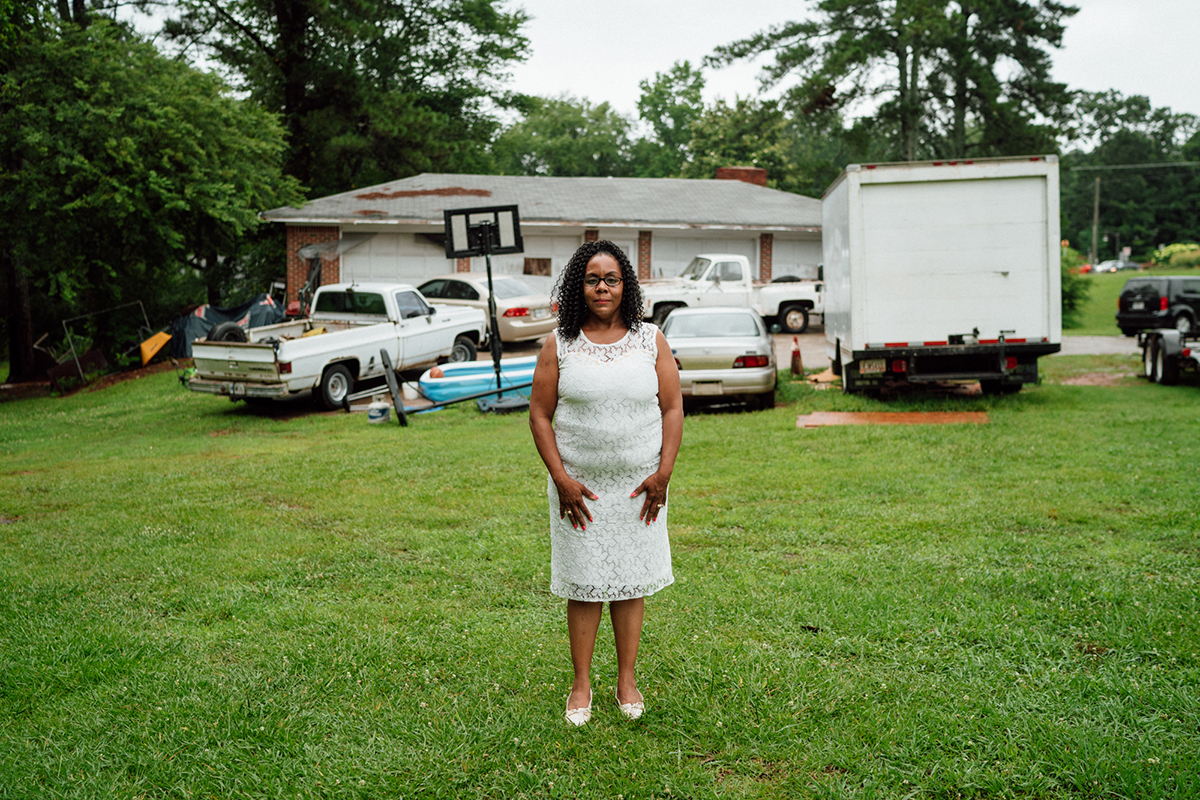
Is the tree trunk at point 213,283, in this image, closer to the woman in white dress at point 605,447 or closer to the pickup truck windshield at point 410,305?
the pickup truck windshield at point 410,305

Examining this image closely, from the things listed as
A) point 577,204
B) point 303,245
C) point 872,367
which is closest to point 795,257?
point 577,204

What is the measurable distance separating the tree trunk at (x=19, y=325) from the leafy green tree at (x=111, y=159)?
4.86 ft

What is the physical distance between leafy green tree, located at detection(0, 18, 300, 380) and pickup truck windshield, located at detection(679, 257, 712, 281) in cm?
955

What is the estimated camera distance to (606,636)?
461 centimetres

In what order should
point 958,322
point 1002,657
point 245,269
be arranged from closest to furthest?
point 1002,657 < point 958,322 < point 245,269

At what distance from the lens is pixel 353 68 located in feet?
113

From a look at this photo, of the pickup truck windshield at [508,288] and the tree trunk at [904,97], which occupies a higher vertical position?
the tree trunk at [904,97]

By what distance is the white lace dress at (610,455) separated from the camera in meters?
3.52

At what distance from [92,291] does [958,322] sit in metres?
20.7

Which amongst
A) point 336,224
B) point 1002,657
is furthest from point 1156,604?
point 336,224

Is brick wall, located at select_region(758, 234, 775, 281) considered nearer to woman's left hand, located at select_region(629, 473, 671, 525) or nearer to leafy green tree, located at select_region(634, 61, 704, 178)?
woman's left hand, located at select_region(629, 473, 671, 525)

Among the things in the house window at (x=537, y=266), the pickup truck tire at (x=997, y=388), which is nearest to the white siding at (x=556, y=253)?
the house window at (x=537, y=266)

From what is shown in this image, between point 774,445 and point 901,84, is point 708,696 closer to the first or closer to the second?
point 774,445

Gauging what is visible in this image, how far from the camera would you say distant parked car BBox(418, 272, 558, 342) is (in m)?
19.5
